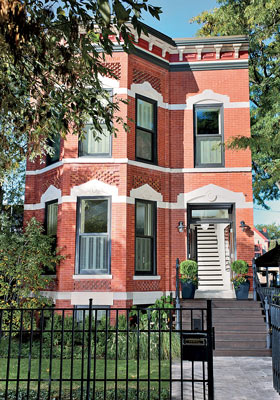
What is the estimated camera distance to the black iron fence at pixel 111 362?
504 centimetres

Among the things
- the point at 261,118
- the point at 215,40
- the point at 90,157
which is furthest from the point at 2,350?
the point at 261,118

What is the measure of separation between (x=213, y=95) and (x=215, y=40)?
1.73m

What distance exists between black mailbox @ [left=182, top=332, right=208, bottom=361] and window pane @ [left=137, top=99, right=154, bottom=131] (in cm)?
905

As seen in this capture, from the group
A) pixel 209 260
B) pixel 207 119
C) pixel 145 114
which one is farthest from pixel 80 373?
pixel 209 260

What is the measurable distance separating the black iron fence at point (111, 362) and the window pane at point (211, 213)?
3692mm

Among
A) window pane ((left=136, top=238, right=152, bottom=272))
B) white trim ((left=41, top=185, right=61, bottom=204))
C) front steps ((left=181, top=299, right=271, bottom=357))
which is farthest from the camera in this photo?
white trim ((left=41, top=185, right=61, bottom=204))

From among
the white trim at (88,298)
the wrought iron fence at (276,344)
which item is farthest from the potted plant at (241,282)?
the wrought iron fence at (276,344)

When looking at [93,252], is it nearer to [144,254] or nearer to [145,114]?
[144,254]

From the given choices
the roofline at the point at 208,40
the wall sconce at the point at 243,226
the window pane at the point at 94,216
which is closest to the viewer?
the window pane at the point at 94,216

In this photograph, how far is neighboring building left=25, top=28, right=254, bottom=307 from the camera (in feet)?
39.5

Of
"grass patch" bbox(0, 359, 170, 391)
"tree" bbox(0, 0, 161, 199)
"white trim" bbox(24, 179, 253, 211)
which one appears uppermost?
"tree" bbox(0, 0, 161, 199)

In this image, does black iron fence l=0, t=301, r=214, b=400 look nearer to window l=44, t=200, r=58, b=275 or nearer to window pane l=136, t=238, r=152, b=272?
window pane l=136, t=238, r=152, b=272

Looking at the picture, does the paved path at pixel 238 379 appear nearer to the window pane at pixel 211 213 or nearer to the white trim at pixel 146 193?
the white trim at pixel 146 193

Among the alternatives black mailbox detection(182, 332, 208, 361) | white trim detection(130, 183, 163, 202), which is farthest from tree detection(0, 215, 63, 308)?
black mailbox detection(182, 332, 208, 361)
